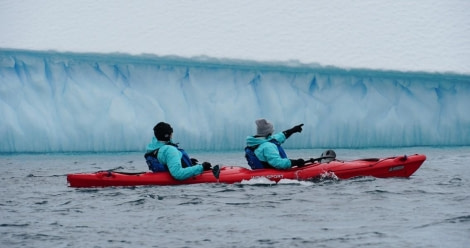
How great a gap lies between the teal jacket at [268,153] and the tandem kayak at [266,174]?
0.07 meters

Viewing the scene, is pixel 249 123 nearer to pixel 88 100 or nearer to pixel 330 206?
pixel 88 100

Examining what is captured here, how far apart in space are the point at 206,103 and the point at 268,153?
348cm

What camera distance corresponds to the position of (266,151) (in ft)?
23.3

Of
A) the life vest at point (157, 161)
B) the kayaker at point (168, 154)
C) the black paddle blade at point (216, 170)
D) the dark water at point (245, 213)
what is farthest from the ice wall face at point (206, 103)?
the black paddle blade at point (216, 170)

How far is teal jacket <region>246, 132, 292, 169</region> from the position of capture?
7082 mm

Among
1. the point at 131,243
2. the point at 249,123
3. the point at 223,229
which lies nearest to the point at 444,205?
the point at 223,229

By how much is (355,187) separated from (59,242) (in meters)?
3.09

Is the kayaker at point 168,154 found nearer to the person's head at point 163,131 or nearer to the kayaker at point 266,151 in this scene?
the person's head at point 163,131

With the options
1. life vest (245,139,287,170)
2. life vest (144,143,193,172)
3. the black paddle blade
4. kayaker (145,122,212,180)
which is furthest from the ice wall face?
the black paddle blade

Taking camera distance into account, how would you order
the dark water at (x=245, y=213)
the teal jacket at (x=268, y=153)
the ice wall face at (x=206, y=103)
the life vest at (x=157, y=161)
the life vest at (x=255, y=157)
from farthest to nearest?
the ice wall face at (x=206, y=103), the life vest at (x=255, y=157), the teal jacket at (x=268, y=153), the life vest at (x=157, y=161), the dark water at (x=245, y=213)

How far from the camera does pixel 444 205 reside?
18.7 feet

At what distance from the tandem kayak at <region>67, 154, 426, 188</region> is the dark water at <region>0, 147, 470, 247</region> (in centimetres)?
9

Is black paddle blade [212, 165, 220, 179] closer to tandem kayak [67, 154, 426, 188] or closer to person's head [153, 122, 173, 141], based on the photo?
tandem kayak [67, 154, 426, 188]

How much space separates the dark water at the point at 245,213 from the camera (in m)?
4.61
